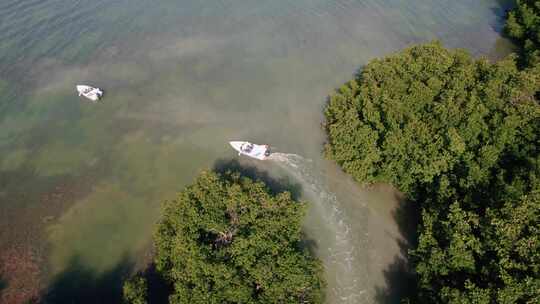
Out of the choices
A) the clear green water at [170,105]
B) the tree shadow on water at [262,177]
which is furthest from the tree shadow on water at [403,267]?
the tree shadow on water at [262,177]

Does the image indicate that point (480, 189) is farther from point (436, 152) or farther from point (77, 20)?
point (77, 20)

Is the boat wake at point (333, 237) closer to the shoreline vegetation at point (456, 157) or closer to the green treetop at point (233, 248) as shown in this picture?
the shoreline vegetation at point (456, 157)

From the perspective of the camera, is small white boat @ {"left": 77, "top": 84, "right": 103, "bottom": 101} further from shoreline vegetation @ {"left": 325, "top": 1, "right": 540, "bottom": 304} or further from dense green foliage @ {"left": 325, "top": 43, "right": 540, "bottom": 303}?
shoreline vegetation @ {"left": 325, "top": 1, "right": 540, "bottom": 304}

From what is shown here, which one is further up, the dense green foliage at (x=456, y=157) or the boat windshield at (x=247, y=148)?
the dense green foliage at (x=456, y=157)

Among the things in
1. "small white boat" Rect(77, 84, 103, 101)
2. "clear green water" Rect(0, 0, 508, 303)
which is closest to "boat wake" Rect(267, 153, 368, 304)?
"clear green water" Rect(0, 0, 508, 303)

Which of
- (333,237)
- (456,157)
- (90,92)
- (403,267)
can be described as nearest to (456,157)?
(456,157)

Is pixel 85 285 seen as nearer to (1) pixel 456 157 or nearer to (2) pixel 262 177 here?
(2) pixel 262 177

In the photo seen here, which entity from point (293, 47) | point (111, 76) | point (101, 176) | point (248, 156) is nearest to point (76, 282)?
point (101, 176)
